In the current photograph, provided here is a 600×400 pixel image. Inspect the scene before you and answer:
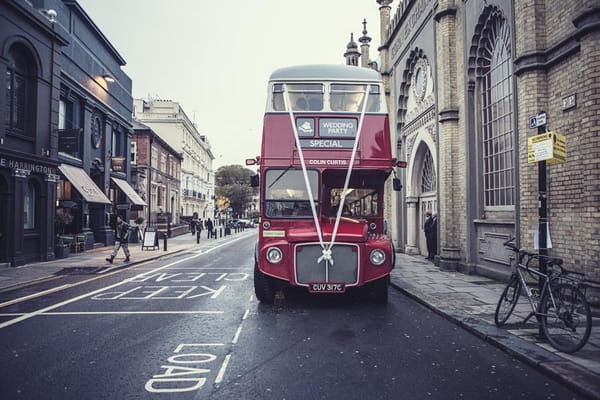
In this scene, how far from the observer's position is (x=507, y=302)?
6.42 meters

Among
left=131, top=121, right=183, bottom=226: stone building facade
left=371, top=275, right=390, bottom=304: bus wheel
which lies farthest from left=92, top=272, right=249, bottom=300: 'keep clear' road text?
left=131, top=121, right=183, bottom=226: stone building facade

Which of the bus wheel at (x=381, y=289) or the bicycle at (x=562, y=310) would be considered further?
the bus wheel at (x=381, y=289)

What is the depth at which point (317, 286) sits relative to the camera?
7.61 metres

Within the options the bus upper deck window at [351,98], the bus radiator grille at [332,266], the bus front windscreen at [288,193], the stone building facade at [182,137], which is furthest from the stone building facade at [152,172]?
the bus radiator grille at [332,266]

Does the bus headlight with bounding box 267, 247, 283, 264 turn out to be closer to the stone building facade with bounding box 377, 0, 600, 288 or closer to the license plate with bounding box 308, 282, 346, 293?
the license plate with bounding box 308, 282, 346, 293

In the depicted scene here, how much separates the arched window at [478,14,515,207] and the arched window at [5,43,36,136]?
15.0m

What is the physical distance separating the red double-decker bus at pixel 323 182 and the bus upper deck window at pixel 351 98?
0.8 inches

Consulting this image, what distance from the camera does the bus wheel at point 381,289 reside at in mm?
8222

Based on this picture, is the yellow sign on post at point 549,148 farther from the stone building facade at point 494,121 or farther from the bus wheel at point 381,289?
the bus wheel at point 381,289

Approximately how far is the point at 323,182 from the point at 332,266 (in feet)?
5.80

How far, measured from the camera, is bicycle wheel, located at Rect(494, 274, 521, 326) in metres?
6.35

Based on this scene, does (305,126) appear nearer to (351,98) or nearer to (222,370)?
(351,98)

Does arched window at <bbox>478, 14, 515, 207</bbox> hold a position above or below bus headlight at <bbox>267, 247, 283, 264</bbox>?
above

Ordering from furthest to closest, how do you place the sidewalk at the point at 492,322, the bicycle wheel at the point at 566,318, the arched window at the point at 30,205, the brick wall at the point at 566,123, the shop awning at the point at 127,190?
the shop awning at the point at 127,190 < the arched window at the point at 30,205 < the brick wall at the point at 566,123 < the bicycle wheel at the point at 566,318 < the sidewalk at the point at 492,322
